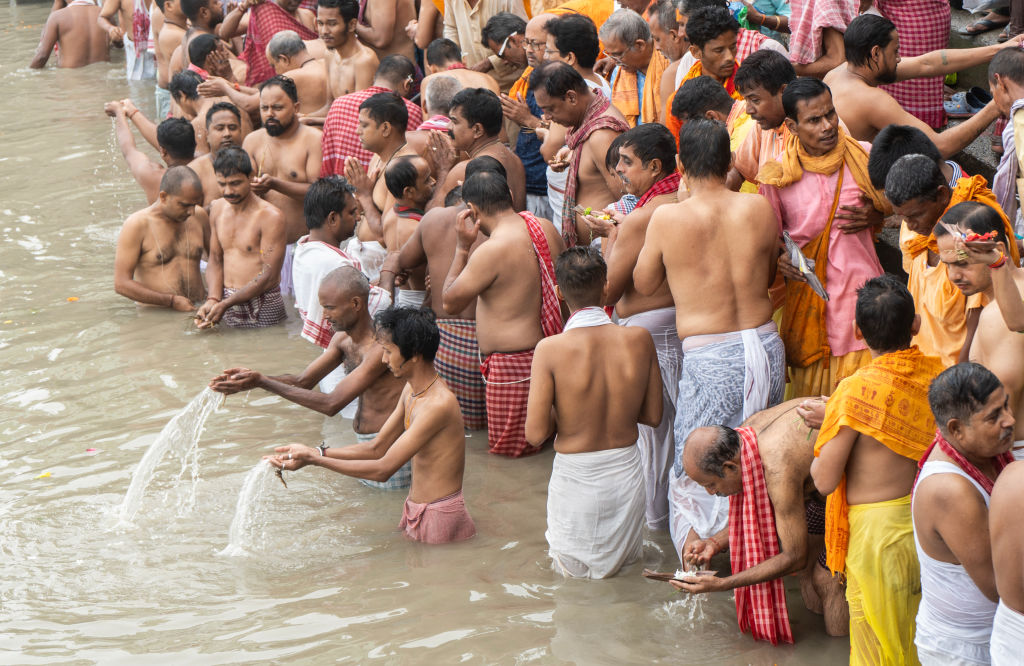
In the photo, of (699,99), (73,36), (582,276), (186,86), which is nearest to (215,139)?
(186,86)

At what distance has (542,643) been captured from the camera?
4676 mm

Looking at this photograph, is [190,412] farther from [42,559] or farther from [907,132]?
[907,132]

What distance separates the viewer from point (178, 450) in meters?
6.60

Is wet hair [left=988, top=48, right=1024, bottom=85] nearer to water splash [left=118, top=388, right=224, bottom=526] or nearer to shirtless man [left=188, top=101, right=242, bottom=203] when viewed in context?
water splash [left=118, top=388, right=224, bottom=526]

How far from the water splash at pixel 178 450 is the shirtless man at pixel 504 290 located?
1.57 m

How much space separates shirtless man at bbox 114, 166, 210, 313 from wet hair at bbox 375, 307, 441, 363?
11.5ft

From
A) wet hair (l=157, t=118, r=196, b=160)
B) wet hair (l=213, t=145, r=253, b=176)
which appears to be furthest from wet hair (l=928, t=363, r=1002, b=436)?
wet hair (l=157, t=118, r=196, b=160)

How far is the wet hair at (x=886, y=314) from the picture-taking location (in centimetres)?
404

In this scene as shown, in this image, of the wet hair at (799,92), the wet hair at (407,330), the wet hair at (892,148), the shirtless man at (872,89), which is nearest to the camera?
the wet hair at (892,148)

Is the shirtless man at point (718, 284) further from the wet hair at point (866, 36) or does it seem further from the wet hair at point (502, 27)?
the wet hair at point (502, 27)

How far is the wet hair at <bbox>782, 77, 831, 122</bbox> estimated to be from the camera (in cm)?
483

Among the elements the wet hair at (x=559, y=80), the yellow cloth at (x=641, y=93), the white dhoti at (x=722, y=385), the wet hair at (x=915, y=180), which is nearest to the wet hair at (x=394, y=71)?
the yellow cloth at (x=641, y=93)

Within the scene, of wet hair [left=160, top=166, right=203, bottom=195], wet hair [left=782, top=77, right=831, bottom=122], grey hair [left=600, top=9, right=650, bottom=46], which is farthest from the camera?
wet hair [left=160, top=166, right=203, bottom=195]

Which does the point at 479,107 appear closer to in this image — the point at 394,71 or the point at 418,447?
the point at 394,71
